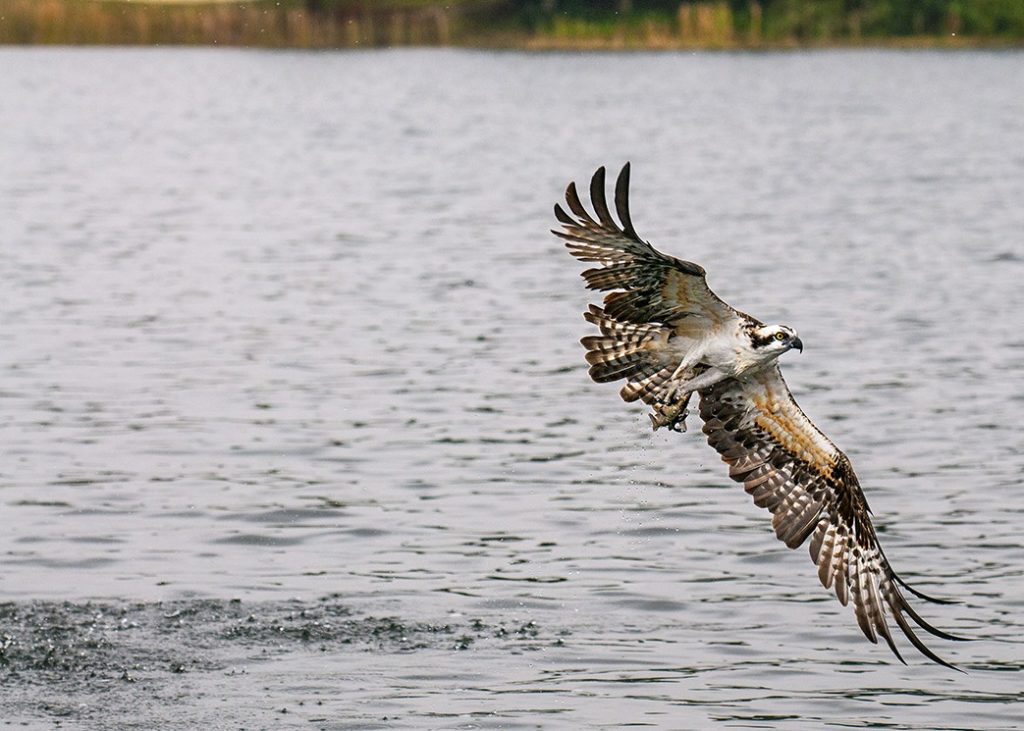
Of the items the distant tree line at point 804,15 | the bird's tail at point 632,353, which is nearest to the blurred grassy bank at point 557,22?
the distant tree line at point 804,15

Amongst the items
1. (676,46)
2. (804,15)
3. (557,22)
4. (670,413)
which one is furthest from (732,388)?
(557,22)

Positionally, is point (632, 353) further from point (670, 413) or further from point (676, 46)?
point (676, 46)

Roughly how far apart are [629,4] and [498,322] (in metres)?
61.0

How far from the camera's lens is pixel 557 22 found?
259 ft

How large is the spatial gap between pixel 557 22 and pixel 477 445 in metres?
65.4

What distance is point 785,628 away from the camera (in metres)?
11.1

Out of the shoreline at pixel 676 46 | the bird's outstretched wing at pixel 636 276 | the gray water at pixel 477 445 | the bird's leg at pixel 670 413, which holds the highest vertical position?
the bird's outstretched wing at pixel 636 276

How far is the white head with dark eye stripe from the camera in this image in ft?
30.3

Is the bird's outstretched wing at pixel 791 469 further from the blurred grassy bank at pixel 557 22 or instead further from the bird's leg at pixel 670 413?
the blurred grassy bank at pixel 557 22

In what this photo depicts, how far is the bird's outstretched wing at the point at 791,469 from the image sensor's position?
9.62m

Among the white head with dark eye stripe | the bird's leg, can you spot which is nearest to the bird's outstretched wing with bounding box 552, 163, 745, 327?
the white head with dark eye stripe

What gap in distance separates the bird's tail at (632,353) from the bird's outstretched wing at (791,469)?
0.28 meters

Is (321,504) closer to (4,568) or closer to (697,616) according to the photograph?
(4,568)

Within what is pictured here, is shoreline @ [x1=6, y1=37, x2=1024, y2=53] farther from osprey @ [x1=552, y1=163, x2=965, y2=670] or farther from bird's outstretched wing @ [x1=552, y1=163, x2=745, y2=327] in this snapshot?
bird's outstretched wing @ [x1=552, y1=163, x2=745, y2=327]
